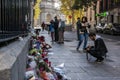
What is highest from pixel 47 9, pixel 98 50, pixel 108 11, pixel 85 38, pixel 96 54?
pixel 47 9

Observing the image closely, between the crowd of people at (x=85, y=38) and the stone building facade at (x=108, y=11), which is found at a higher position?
the stone building facade at (x=108, y=11)

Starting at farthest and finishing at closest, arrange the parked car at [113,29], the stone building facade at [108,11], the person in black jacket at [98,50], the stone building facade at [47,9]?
the stone building facade at [47,9], the stone building facade at [108,11], the parked car at [113,29], the person in black jacket at [98,50]

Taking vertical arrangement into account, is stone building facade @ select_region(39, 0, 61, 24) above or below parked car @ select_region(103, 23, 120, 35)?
above

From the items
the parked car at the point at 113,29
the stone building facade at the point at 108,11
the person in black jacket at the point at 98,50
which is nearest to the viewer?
the person in black jacket at the point at 98,50

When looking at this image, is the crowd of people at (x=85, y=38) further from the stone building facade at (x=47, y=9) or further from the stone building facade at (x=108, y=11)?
the stone building facade at (x=47, y=9)

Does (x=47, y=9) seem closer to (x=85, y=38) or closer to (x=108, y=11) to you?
(x=108, y=11)

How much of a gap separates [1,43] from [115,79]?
4641mm

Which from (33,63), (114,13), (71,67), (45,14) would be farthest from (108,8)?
(33,63)

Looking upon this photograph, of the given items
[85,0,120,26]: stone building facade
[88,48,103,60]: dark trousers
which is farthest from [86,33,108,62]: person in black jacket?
[85,0,120,26]: stone building facade

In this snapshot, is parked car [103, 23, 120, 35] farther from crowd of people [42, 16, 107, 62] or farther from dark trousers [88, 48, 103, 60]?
dark trousers [88, 48, 103, 60]

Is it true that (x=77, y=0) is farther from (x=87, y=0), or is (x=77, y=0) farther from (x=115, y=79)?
(x=115, y=79)

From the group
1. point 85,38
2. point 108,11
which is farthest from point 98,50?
point 108,11

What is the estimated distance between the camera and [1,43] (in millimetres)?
5414

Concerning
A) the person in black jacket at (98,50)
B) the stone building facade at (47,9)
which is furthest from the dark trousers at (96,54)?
the stone building facade at (47,9)
